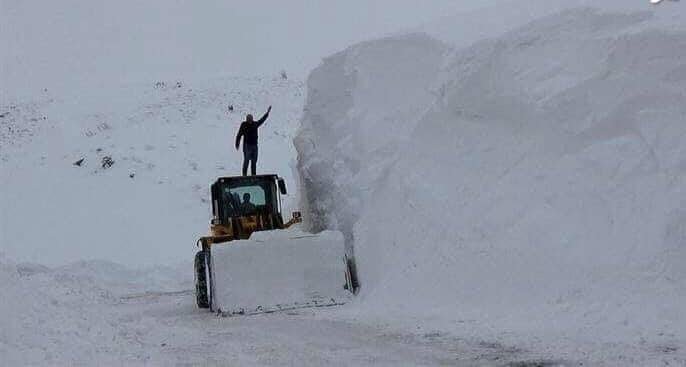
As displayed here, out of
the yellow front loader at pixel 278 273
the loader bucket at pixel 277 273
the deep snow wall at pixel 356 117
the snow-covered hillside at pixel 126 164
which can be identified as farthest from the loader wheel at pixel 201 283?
the snow-covered hillside at pixel 126 164

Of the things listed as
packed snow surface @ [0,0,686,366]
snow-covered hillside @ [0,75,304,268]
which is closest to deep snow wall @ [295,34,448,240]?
packed snow surface @ [0,0,686,366]

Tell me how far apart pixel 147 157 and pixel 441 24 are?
1395 cm

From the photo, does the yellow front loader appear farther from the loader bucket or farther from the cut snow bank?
the cut snow bank

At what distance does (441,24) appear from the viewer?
43.5 ft

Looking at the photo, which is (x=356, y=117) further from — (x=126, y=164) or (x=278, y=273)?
(x=126, y=164)

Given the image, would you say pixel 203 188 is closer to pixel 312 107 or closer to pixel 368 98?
pixel 312 107

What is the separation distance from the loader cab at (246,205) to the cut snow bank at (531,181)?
0.95 m

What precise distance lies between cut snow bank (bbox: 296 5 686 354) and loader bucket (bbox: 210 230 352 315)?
0.50 metres

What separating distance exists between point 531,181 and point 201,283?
493cm

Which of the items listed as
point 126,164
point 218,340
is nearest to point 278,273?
point 218,340

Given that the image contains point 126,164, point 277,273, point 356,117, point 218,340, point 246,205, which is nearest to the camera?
point 218,340

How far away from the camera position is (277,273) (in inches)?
402

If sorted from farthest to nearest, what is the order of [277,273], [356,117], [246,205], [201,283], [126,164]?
[126,164], [356,117], [246,205], [201,283], [277,273]

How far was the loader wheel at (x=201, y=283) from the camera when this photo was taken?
11109mm
